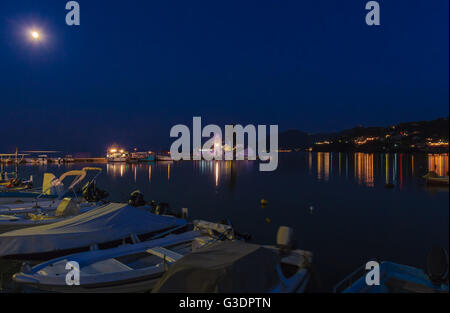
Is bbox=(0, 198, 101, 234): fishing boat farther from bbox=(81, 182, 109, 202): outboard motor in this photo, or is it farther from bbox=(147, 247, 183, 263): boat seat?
bbox=(81, 182, 109, 202): outboard motor

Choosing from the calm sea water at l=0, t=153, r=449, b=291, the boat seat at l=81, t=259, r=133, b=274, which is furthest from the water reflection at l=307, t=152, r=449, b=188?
the boat seat at l=81, t=259, r=133, b=274

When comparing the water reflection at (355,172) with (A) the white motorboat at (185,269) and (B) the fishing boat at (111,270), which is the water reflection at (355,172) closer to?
(A) the white motorboat at (185,269)

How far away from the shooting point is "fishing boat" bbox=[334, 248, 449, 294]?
23.8 feet

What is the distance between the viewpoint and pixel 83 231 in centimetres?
1087

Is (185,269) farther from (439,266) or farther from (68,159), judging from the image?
(68,159)

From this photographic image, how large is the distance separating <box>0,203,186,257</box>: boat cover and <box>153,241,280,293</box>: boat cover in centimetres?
706

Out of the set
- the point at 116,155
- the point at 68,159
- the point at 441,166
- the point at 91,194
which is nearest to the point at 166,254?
the point at 91,194
